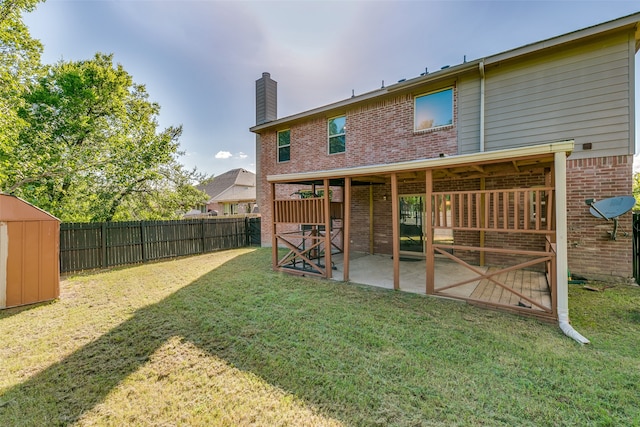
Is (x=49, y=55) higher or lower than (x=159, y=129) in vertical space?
higher

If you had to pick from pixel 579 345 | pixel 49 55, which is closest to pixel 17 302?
pixel 579 345

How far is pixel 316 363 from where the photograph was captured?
9.68 feet

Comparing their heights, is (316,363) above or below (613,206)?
below

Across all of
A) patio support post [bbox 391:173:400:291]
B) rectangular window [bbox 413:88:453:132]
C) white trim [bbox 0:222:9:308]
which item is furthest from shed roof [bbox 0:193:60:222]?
rectangular window [bbox 413:88:453:132]

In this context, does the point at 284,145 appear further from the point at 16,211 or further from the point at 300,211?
the point at 16,211

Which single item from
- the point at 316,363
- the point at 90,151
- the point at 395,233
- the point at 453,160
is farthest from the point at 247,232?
the point at 316,363

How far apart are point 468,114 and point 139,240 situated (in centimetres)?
1092

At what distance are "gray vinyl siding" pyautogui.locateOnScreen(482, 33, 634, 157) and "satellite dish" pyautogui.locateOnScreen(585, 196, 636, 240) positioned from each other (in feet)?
3.64

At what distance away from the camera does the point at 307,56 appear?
33.6ft

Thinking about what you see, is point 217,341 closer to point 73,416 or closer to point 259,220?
point 73,416

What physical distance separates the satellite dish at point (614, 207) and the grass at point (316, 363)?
1.50m

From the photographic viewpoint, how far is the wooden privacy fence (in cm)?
769

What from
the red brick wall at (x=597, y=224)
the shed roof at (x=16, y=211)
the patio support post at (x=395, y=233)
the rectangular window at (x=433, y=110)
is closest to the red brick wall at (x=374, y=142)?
the rectangular window at (x=433, y=110)

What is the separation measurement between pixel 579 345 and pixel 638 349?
572 mm
